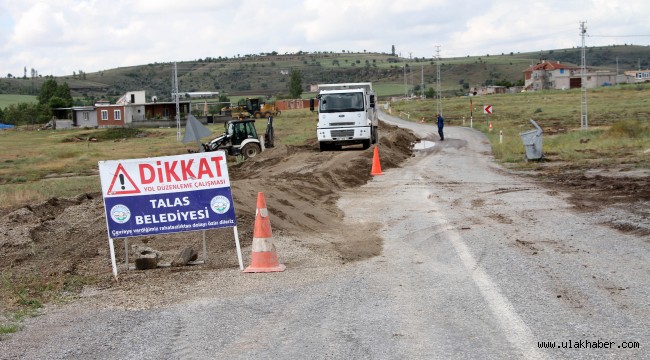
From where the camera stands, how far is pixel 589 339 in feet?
22.3

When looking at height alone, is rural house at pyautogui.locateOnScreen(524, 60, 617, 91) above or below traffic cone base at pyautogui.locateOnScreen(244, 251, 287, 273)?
above

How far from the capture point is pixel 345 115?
1394 inches

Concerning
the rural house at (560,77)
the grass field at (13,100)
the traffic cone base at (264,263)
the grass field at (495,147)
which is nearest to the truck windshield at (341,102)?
the grass field at (495,147)

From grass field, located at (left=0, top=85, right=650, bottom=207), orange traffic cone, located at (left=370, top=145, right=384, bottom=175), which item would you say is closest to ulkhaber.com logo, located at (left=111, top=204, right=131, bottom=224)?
grass field, located at (left=0, top=85, right=650, bottom=207)

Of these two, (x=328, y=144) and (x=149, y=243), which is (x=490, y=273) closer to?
(x=149, y=243)

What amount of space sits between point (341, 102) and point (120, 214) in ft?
82.0

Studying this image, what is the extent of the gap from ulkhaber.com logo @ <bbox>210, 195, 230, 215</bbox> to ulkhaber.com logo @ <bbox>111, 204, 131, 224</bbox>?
1154 millimetres

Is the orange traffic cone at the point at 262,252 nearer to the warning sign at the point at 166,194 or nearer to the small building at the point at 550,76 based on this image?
the warning sign at the point at 166,194

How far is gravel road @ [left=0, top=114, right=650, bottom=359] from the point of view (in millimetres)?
6887

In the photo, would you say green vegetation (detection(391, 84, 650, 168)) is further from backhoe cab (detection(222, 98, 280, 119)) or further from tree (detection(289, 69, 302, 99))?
tree (detection(289, 69, 302, 99))

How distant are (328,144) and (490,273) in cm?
2710

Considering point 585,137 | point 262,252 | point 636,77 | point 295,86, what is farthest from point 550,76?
point 262,252

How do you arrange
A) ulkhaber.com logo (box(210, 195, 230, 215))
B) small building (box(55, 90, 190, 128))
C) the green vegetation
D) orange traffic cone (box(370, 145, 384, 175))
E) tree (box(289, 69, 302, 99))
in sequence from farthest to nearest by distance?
tree (box(289, 69, 302, 99)) < small building (box(55, 90, 190, 128)) < the green vegetation < orange traffic cone (box(370, 145, 384, 175)) < ulkhaber.com logo (box(210, 195, 230, 215))

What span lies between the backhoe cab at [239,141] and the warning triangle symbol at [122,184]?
27.7 meters
